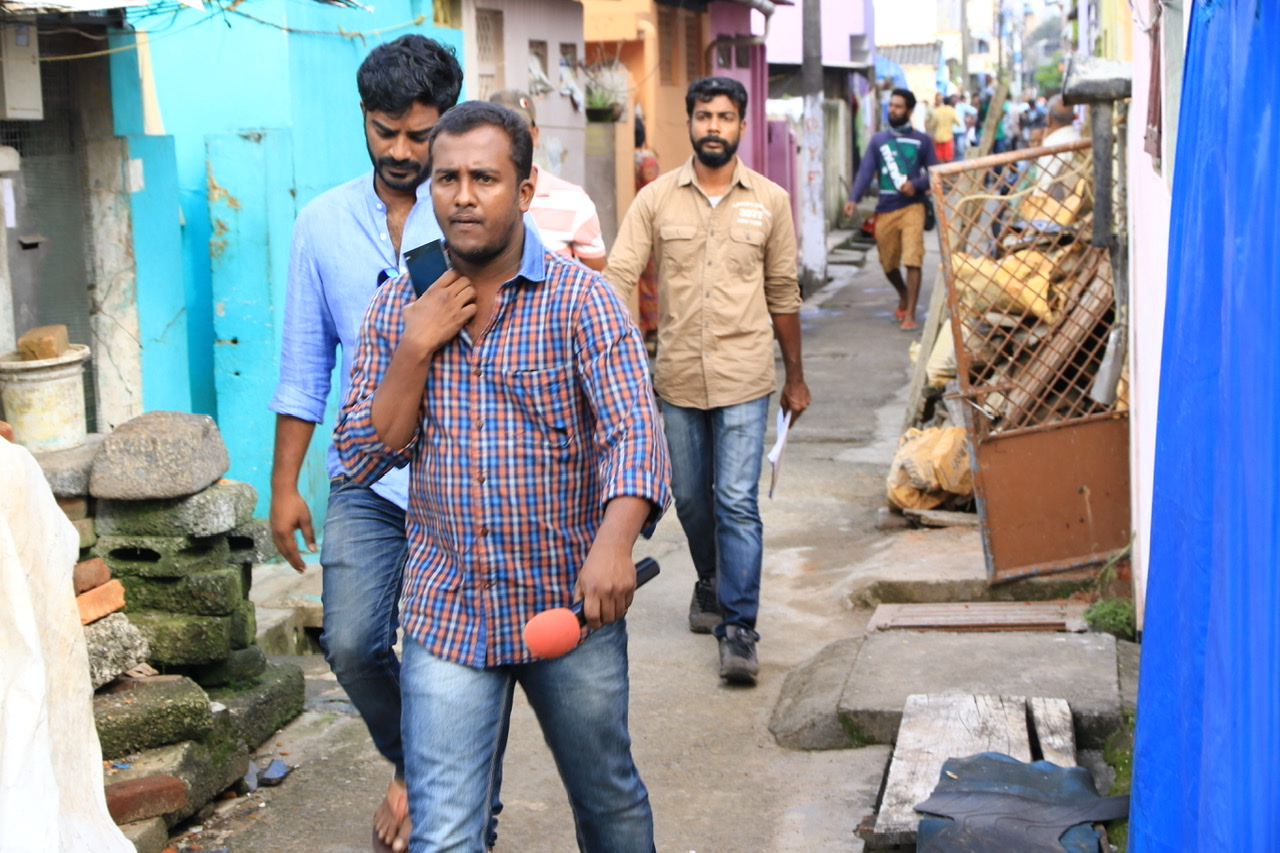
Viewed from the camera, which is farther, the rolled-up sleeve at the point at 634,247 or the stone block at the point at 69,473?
the rolled-up sleeve at the point at 634,247

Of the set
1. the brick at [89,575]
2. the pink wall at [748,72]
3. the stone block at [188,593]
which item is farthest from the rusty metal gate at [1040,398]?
the pink wall at [748,72]

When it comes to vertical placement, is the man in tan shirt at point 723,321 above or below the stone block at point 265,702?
above

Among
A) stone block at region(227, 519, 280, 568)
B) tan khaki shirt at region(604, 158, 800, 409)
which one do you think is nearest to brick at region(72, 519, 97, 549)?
stone block at region(227, 519, 280, 568)

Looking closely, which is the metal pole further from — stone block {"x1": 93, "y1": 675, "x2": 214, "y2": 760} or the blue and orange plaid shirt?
the blue and orange plaid shirt

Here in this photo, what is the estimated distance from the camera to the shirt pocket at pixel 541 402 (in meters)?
2.59

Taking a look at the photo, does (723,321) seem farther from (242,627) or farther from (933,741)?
(242,627)

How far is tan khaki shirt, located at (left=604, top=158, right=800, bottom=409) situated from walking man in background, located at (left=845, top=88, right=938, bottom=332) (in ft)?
27.5

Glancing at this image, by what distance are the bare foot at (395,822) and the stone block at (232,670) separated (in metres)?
1.22

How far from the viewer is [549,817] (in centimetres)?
409

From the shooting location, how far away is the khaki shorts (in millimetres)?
13531

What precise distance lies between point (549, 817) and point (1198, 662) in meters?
2.45

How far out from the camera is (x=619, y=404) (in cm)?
256

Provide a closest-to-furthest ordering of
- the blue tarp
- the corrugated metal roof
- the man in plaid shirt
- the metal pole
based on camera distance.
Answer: the blue tarp < the man in plaid shirt < the metal pole < the corrugated metal roof

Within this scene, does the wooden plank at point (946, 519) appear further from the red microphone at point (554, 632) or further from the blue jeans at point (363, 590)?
the red microphone at point (554, 632)
